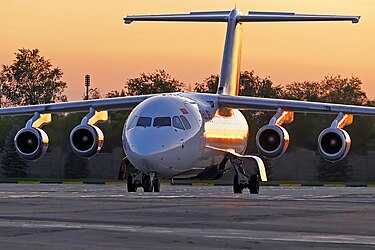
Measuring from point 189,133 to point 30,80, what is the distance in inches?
3377

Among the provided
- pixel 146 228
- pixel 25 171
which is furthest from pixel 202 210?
pixel 25 171

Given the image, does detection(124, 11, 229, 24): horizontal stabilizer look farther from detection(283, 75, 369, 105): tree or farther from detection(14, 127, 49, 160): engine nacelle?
detection(283, 75, 369, 105): tree

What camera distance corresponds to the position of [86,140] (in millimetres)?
34156

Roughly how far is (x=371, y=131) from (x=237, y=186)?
64.1ft

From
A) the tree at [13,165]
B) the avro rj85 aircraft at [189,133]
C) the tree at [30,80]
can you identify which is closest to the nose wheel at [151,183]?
the avro rj85 aircraft at [189,133]

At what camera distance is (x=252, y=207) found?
2106 centimetres

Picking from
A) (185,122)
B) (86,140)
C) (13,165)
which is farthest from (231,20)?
(13,165)

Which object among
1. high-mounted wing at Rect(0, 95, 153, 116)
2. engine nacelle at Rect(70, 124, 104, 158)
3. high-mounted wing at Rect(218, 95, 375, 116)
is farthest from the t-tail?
engine nacelle at Rect(70, 124, 104, 158)

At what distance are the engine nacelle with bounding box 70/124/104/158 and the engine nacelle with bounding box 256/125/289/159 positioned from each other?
16.7ft

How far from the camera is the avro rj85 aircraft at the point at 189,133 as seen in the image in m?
31.0

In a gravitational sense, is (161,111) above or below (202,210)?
above

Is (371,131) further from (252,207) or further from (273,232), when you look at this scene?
(273,232)

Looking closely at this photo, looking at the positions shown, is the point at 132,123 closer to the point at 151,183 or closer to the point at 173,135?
the point at 173,135

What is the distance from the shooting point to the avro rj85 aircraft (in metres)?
31.0
